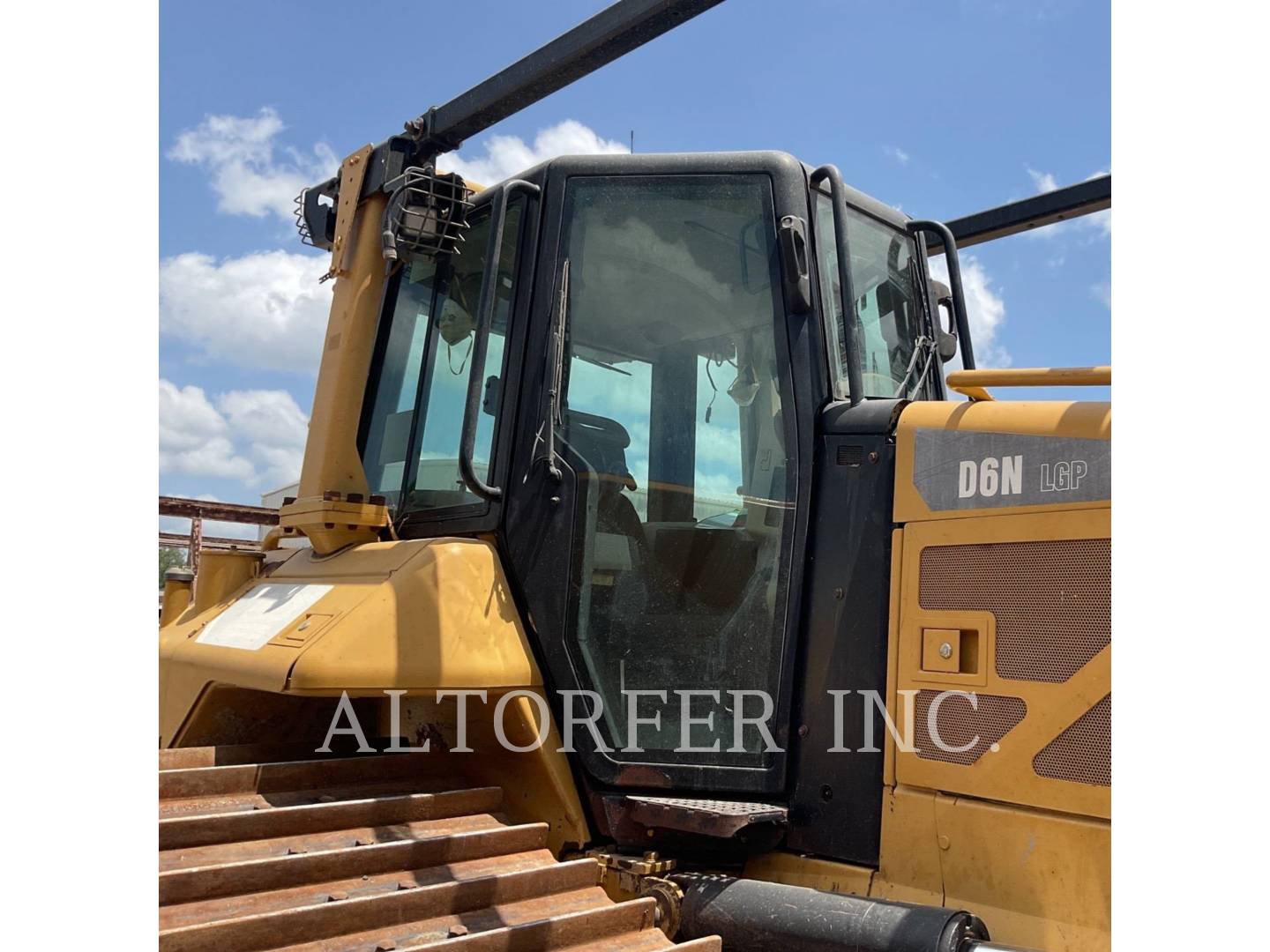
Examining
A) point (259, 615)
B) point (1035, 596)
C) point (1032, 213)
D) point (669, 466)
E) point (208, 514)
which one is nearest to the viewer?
point (1035, 596)

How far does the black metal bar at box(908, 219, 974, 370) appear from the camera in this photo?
3637 millimetres

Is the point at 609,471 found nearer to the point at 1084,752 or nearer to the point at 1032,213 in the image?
the point at 1084,752

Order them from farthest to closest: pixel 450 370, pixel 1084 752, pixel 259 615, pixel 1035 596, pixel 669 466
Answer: pixel 450 370 → pixel 259 615 → pixel 669 466 → pixel 1035 596 → pixel 1084 752

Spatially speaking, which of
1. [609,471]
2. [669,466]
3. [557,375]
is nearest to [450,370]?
[557,375]

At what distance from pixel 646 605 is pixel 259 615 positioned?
3.89ft

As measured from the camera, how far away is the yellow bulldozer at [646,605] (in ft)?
8.43

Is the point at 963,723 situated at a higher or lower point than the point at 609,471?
lower

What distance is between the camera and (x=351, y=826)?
2803mm

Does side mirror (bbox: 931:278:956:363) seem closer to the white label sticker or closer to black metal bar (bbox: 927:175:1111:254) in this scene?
black metal bar (bbox: 927:175:1111:254)

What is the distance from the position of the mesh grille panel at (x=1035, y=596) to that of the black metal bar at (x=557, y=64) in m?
1.64

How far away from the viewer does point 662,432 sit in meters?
3.20

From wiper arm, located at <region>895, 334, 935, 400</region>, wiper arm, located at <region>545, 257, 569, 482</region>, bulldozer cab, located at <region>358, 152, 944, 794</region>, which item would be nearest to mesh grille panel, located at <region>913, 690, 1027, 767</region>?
bulldozer cab, located at <region>358, 152, 944, 794</region>

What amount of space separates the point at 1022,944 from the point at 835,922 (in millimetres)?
444

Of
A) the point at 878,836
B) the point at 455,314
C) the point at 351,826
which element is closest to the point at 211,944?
the point at 351,826
